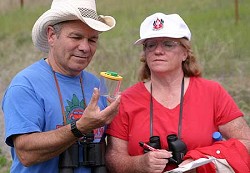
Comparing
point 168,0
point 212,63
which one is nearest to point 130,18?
point 168,0

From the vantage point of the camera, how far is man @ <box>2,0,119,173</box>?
378 cm

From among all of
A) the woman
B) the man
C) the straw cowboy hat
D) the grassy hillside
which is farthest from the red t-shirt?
the grassy hillside

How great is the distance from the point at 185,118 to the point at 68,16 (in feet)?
3.18

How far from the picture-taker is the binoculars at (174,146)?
4070 millimetres

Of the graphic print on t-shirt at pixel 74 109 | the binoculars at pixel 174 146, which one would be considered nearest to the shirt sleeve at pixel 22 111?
the graphic print on t-shirt at pixel 74 109

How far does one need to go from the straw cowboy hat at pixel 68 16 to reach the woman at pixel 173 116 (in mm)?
374

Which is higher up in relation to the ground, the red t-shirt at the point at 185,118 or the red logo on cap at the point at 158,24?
the red logo on cap at the point at 158,24

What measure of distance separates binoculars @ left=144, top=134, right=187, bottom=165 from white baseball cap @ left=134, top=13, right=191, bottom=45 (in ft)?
2.14

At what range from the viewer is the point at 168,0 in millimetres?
19000

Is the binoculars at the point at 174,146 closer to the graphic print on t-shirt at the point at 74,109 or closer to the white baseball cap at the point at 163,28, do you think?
the graphic print on t-shirt at the point at 74,109

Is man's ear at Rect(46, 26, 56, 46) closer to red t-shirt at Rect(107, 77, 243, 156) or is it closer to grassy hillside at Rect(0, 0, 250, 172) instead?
red t-shirt at Rect(107, 77, 243, 156)

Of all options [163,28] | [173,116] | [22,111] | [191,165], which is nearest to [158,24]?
[163,28]

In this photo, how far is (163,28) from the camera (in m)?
4.31

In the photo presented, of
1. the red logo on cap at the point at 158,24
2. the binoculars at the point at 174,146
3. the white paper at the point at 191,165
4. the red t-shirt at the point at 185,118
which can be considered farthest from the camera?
the red logo on cap at the point at 158,24
